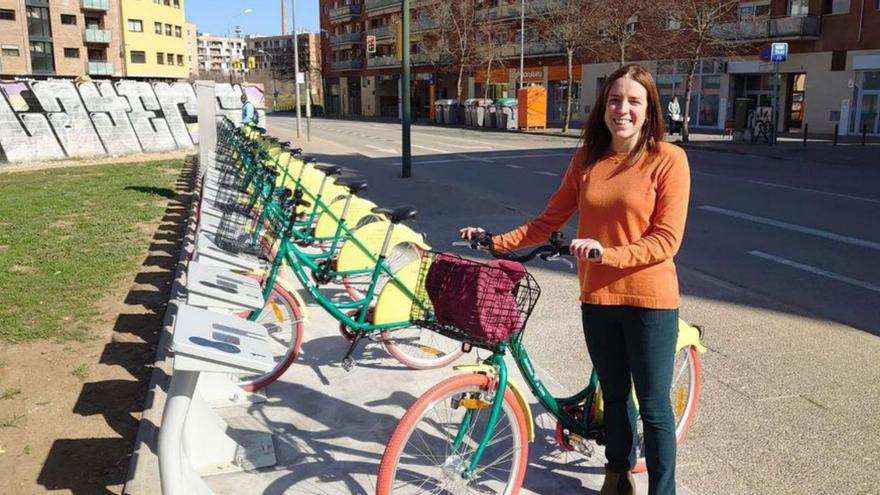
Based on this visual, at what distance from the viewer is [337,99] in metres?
84.4

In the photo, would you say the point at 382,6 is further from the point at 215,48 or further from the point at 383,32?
the point at 215,48

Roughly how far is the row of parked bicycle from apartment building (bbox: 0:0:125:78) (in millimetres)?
73628

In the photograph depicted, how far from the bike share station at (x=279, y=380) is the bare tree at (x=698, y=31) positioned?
1020 inches

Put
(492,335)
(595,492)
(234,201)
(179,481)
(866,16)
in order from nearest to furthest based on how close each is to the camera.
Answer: (179,481), (492,335), (595,492), (234,201), (866,16)

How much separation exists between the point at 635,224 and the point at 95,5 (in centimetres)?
8166

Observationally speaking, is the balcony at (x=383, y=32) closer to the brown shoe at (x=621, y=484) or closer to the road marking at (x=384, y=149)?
the road marking at (x=384, y=149)

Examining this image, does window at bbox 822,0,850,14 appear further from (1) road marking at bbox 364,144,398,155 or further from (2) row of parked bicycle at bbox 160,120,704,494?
(2) row of parked bicycle at bbox 160,120,704,494

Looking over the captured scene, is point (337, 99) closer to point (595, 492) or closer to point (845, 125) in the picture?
point (845, 125)

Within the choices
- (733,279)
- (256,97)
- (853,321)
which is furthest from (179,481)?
(256,97)

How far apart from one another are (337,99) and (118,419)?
271ft

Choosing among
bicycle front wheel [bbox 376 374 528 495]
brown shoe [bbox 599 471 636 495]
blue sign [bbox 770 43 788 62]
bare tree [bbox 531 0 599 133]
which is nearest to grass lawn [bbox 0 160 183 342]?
bicycle front wheel [bbox 376 374 528 495]

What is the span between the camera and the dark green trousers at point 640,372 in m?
2.76

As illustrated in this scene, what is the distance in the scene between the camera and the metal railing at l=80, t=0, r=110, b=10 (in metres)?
72.6

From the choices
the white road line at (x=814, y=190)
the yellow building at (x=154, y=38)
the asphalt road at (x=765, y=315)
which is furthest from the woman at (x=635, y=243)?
the yellow building at (x=154, y=38)
